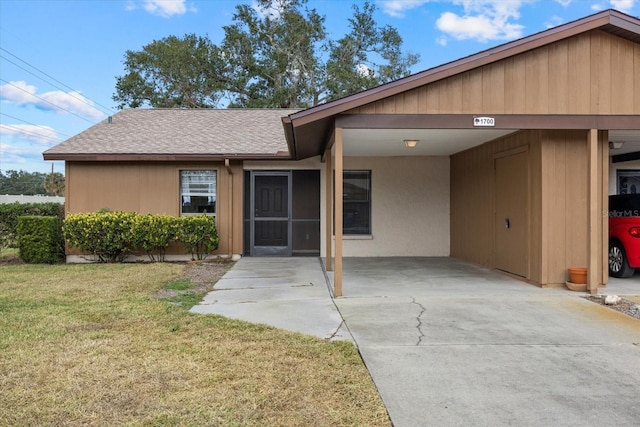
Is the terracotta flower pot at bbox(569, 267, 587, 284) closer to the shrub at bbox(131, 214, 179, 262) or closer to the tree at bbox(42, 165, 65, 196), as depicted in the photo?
the shrub at bbox(131, 214, 179, 262)

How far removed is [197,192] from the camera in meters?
12.0

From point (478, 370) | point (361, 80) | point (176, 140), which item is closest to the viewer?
point (478, 370)

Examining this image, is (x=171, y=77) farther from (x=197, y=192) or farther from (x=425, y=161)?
(x=425, y=161)

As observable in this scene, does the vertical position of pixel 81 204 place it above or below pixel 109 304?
above

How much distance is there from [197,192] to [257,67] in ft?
60.6

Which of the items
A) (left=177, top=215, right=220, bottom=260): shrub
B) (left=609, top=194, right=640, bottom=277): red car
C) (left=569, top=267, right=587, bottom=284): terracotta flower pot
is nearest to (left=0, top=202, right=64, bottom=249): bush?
(left=177, top=215, right=220, bottom=260): shrub

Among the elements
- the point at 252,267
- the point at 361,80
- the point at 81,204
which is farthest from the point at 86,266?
the point at 361,80

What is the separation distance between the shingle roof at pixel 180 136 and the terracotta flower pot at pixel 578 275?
252 inches

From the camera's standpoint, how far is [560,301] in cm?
670

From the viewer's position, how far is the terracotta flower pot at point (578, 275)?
7.42 m

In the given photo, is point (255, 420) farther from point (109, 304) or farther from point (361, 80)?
point (361, 80)

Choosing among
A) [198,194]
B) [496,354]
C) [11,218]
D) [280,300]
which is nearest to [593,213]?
[496,354]

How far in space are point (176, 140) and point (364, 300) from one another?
25.9 ft

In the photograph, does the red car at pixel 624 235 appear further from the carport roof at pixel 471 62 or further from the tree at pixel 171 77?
the tree at pixel 171 77
